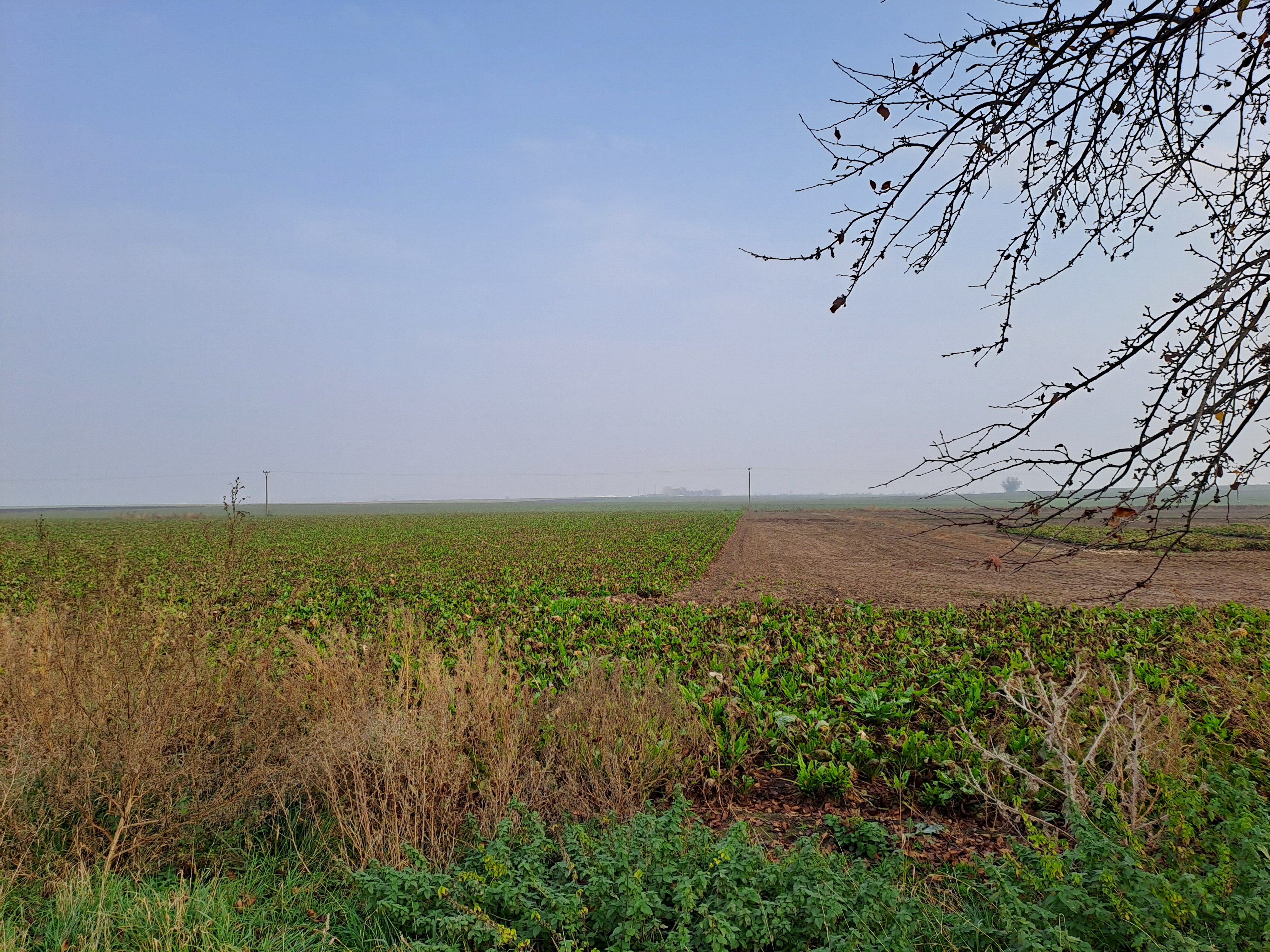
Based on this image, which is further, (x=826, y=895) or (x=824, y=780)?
(x=824, y=780)

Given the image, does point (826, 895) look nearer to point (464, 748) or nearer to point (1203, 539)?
point (464, 748)

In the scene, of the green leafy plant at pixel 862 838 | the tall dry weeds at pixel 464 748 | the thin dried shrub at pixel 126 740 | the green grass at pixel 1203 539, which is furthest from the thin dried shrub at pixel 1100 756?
the thin dried shrub at pixel 126 740

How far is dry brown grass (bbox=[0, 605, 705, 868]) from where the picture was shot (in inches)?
163

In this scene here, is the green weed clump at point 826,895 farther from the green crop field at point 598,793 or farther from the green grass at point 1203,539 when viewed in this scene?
the green grass at point 1203,539

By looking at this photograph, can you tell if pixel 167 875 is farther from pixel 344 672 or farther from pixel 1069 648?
pixel 1069 648

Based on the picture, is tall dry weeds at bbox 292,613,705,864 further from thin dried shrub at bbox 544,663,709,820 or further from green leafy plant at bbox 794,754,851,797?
green leafy plant at bbox 794,754,851,797

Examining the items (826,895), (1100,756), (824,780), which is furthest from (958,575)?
(826,895)

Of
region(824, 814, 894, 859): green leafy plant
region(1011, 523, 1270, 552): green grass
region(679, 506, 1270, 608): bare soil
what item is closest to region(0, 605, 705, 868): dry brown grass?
region(824, 814, 894, 859): green leafy plant

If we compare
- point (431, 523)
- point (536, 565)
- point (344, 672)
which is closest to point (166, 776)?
point (344, 672)

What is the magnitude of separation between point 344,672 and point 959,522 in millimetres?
4772

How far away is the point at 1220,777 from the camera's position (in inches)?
137

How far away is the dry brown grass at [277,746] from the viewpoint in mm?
4148

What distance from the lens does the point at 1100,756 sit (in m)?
5.07

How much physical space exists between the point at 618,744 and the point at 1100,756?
11.9 ft
